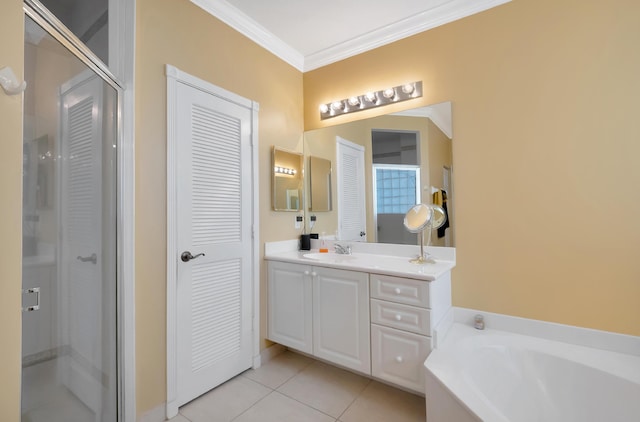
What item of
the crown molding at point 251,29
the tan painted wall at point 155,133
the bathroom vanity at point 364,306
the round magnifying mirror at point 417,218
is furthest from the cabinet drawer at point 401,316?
the crown molding at point 251,29

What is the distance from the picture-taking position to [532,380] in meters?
1.51

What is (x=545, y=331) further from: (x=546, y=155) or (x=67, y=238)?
(x=67, y=238)

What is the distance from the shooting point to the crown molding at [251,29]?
196cm

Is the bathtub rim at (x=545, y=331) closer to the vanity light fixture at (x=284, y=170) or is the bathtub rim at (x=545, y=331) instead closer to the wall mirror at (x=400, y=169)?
the wall mirror at (x=400, y=169)

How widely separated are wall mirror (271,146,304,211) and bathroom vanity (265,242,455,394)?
0.42 metres

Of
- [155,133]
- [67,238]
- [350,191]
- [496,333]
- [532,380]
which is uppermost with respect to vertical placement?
[155,133]

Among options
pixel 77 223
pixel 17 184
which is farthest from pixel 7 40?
pixel 77 223

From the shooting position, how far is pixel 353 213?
8.04 feet

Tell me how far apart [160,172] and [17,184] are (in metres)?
0.87

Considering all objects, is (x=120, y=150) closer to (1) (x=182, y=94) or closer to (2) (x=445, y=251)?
(1) (x=182, y=94)

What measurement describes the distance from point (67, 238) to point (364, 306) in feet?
5.21

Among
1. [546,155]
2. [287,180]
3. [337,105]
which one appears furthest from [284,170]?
[546,155]

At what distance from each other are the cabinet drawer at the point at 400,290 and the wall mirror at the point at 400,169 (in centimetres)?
55

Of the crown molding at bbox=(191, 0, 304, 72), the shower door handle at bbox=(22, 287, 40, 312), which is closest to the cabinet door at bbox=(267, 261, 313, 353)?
the shower door handle at bbox=(22, 287, 40, 312)
